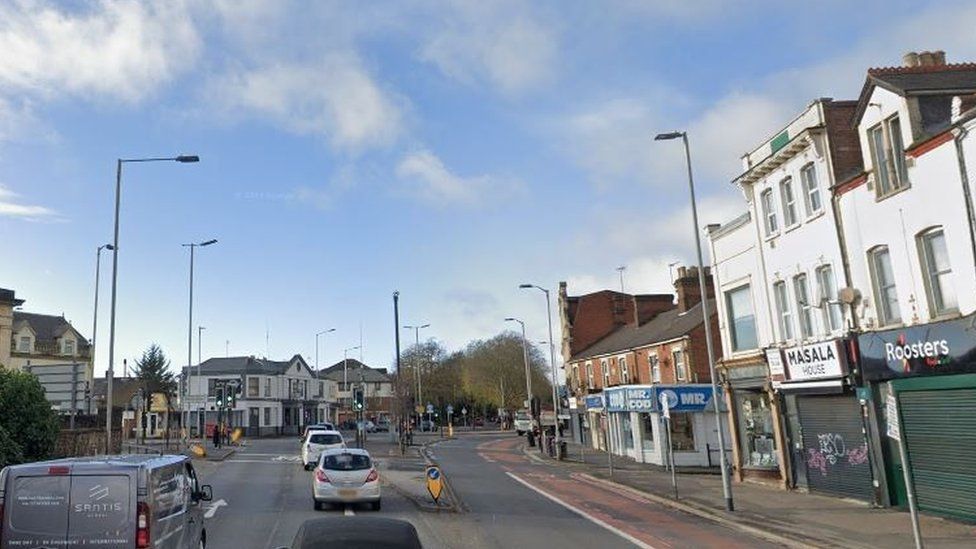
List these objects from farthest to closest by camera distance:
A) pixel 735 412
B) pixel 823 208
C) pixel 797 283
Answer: pixel 735 412 < pixel 797 283 < pixel 823 208

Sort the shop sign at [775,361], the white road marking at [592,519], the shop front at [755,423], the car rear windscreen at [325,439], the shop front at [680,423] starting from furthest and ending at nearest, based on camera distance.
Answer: the shop front at [680,423], the car rear windscreen at [325,439], the shop front at [755,423], the shop sign at [775,361], the white road marking at [592,519]

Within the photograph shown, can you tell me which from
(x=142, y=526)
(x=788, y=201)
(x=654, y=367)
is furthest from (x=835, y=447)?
(x=654, y=367)

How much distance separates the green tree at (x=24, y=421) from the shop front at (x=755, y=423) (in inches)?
916

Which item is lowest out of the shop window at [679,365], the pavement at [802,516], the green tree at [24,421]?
the pavement at [802,516]

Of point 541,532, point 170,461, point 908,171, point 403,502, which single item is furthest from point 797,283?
point 170,461

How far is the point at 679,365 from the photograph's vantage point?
4019 centimetres

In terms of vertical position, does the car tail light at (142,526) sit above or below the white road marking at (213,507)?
above

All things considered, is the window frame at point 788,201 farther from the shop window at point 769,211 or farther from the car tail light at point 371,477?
the car tail light at point 371,477

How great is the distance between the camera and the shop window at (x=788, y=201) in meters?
24.6

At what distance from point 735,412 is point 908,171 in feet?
44.0

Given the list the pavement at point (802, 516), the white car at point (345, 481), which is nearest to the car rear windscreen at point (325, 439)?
the pavement at point (802, 516)

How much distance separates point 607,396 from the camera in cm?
4450

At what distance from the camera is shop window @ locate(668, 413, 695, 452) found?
3800 cm

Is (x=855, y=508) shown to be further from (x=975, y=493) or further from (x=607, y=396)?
(x=607, y=396)
